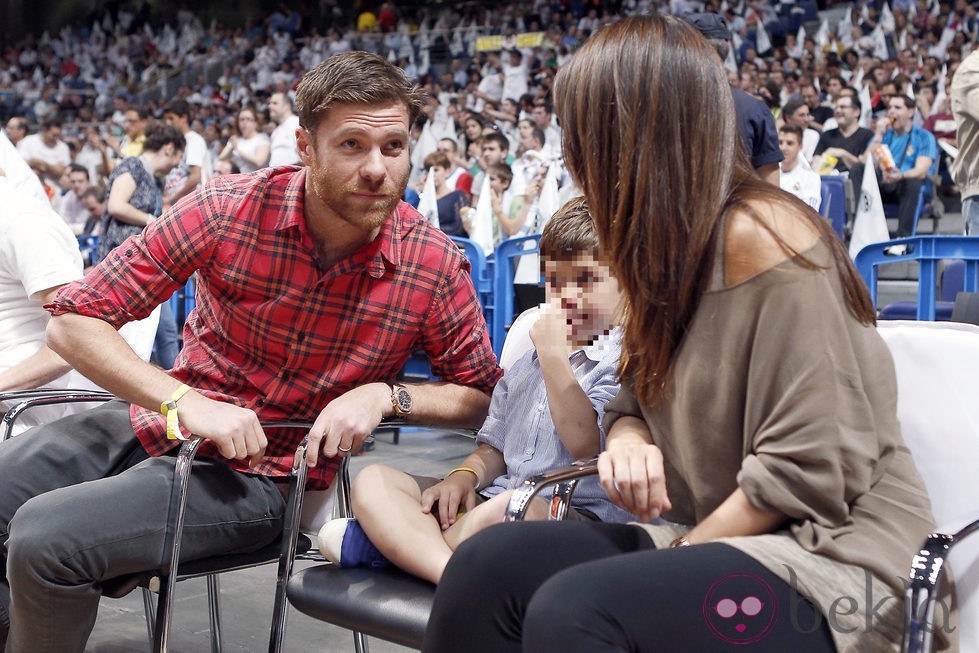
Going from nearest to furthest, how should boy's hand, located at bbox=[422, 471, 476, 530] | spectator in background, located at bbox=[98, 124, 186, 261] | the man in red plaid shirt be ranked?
boy's hand, located at bbox=[422, 471, 476, 530] < the man in red plaid shirt < spectator in background, located at bbox=[98, 124, 186, 261]

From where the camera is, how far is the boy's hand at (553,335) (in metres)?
1.71

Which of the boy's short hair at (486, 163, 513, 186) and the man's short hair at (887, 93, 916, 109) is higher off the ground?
the man's short hair at (887, 93, 916, 109)

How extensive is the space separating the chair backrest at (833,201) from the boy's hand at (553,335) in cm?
427

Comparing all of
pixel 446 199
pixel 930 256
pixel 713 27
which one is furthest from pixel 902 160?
pixel 713 27

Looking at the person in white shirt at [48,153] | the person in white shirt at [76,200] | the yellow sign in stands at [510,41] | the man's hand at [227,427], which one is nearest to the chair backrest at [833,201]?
the man's hand at [227,427]

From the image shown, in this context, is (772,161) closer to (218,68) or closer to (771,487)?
(771,487)

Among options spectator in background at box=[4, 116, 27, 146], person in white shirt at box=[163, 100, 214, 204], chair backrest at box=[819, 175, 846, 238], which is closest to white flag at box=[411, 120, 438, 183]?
person in white shirt at box=[163, 100, 214, 204]

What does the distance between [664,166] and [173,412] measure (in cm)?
107

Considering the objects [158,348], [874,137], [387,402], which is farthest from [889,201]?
[387,402]

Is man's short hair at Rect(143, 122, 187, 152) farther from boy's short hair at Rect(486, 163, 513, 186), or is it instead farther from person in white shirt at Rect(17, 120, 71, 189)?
person in white shirt at Rect(17, 120, 71, 189)

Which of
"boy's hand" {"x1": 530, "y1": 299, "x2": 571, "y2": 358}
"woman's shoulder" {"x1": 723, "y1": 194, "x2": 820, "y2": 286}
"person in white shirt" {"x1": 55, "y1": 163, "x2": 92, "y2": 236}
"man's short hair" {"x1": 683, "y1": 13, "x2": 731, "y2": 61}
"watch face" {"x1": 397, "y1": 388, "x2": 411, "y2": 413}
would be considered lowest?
"person in white shirt" {"x1": 55, "y1": 163, "x2": 92, "y2": 236}

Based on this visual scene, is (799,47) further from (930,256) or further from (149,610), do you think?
(149,610)

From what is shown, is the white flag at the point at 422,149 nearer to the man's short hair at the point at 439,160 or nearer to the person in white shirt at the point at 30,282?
the man's short hair at the point at 439,160

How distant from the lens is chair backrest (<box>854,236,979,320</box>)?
10.9 feet
